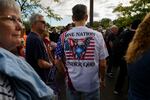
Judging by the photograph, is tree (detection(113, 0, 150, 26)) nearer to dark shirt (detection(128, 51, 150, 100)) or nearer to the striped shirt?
dark shirt (detection(128, 51, 150, 100))

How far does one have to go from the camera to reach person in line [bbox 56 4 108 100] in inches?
197

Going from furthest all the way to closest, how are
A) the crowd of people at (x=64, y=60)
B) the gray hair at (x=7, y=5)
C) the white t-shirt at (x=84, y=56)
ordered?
1. the white t-shirt at (x=84, y=56)
2. the gray hair at (x=7, y=5)
3. the crowd of people at (x=64, y=60)

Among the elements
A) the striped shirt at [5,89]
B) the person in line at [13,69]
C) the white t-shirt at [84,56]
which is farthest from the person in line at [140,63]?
the striped shirt at [5,89]

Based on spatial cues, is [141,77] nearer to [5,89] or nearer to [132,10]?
[5,89]

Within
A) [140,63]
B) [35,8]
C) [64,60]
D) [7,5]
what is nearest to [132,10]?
[35,8]

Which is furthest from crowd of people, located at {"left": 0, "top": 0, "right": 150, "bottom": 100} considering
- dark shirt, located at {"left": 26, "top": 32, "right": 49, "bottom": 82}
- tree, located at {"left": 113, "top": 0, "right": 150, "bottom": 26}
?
tree, located at {"left": 113, "top": 0, "right": 150, "bottom": 26}

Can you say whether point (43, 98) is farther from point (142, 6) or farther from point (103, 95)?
point (142, 6)

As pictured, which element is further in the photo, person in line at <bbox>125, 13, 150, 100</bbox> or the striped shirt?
person in line at <bbox>125, 13, 150, 100</bbox>

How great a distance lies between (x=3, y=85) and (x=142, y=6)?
61.9ft

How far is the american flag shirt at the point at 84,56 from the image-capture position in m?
4.99

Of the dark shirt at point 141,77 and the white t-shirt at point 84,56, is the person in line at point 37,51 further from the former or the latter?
the dark shirt at point 141,77

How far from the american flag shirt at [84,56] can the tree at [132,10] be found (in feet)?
47.5

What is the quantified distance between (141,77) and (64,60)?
181 centimetres

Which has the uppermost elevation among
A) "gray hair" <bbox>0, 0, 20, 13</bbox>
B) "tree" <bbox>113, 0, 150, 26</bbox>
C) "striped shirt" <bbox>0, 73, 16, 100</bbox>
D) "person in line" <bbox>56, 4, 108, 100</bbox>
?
"gray hair" <bbox>0, 0, 20, 13</bbox>
